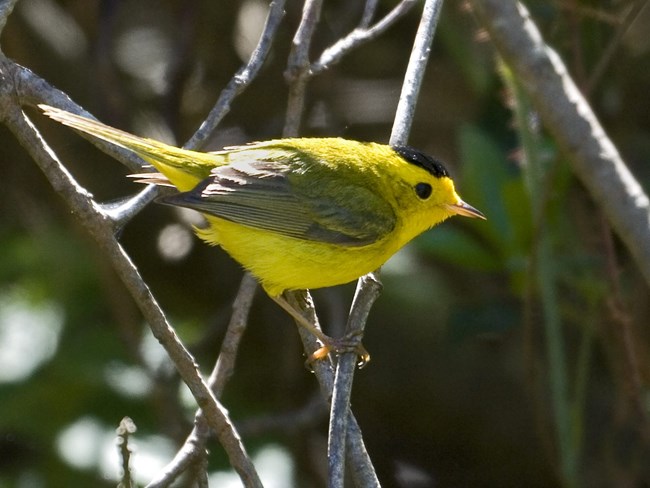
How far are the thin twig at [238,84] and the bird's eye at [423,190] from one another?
1.10m

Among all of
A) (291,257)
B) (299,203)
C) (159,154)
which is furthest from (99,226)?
(299,203)

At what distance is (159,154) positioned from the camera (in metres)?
3.51

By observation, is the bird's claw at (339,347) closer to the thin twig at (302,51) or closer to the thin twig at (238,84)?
the thin twig at (238,84)

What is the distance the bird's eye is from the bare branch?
1.93 ft

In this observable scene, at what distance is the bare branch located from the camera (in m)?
3.60

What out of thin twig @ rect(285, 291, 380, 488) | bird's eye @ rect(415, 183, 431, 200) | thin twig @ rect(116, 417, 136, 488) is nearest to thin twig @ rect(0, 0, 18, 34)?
thin twig @ rect(116, 417, 136, 488)

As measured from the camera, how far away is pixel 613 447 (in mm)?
5105

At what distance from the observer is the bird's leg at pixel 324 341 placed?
3049 mm

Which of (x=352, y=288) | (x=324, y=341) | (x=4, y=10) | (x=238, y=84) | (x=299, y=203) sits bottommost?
(x=324, y=341)

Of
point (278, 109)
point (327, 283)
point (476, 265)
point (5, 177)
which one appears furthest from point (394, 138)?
point (5, 177)

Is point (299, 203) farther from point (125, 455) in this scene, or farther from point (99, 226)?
point (125, 455)

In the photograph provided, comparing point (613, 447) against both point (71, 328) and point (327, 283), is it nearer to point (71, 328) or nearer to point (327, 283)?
point (327, 283)

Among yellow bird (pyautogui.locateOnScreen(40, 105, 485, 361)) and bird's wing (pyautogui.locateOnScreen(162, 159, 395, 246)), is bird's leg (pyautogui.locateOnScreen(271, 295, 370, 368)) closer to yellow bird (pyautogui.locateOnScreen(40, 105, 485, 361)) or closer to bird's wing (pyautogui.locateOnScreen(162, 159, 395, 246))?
yellow bird (pyautogui.locateOnScreen(40, 105, 485, 361))

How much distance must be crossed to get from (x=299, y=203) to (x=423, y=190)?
53 centimetres
